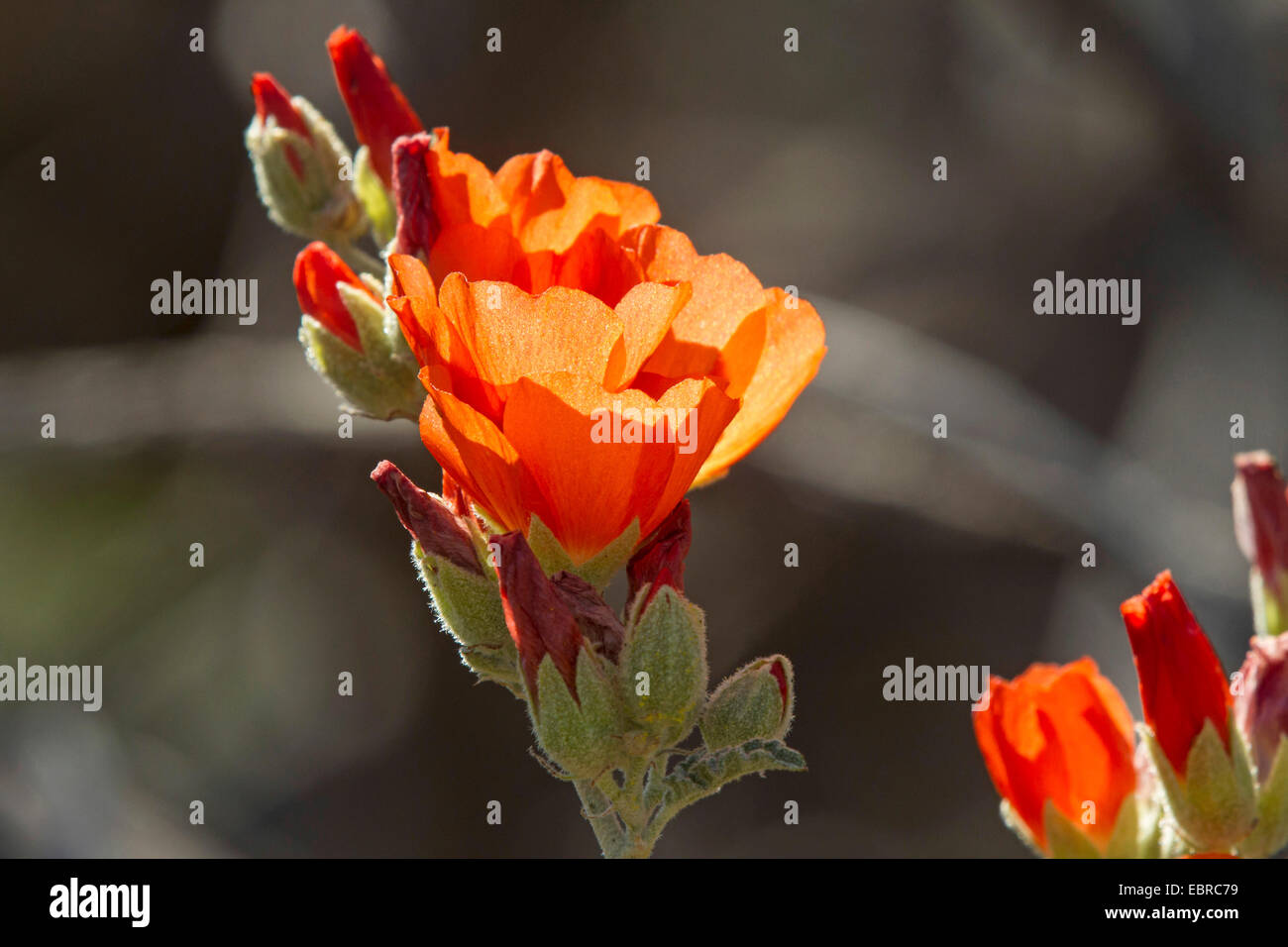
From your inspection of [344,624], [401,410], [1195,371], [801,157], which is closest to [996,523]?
[1195,371]

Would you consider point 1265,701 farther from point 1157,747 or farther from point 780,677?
point 780,677

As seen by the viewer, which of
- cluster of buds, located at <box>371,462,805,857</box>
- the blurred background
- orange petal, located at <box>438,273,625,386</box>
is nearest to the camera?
orange petal, located at <box>438,273,625,386</box>

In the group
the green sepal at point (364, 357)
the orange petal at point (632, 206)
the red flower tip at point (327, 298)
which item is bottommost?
the green sepal at point (364, 357)

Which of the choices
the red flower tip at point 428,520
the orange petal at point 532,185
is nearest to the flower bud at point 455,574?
the red flower tip at point 428,520

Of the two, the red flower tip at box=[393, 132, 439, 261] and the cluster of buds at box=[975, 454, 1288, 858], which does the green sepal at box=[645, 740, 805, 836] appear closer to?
the cluster of buds at box=[975, 454, 1288, 858]

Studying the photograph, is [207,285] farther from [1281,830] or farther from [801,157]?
[1281,830]

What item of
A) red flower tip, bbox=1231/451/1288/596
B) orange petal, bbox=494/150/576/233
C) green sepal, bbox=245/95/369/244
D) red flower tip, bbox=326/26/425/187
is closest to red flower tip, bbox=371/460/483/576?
orange petal, bbox=494/150/576/233

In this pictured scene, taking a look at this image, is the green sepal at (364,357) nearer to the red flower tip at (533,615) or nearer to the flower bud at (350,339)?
the flower bud at (350,339)
